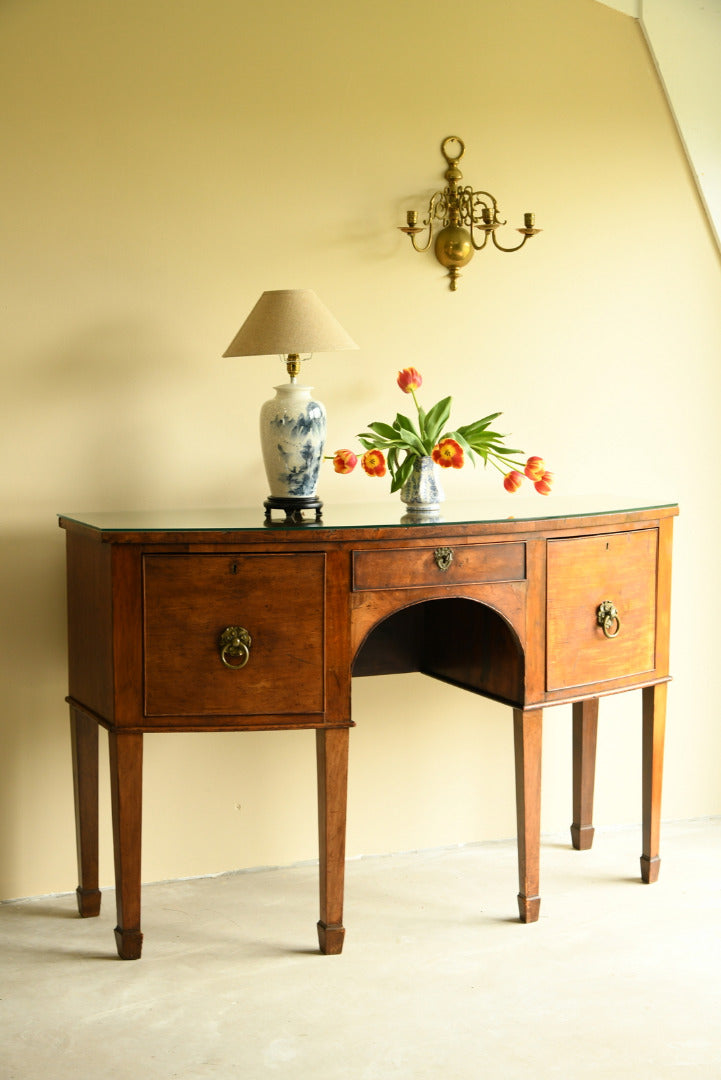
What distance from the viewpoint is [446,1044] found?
7.01 feet

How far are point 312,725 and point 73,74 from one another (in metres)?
1.54

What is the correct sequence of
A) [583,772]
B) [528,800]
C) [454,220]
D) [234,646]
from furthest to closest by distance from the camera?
[583,772], [454,220], [528,800], [234,646]

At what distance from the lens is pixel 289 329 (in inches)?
100

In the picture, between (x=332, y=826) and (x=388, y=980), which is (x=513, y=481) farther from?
(x=388, y=980)

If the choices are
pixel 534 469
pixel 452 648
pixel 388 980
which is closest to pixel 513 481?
pixel 534 469

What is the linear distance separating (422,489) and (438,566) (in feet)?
0.75

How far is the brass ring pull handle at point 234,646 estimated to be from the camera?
2.39 meters

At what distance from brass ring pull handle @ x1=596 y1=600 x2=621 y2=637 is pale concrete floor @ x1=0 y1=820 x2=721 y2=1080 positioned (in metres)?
0.64

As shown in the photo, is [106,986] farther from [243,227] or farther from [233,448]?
[243,227]

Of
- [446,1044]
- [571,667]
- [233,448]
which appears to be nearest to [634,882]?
[571,667]

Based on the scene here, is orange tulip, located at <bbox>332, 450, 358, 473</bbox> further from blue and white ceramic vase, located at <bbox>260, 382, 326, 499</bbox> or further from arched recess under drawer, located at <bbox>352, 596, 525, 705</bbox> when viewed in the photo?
arched recess under drawer, located at <bbox>352, 596, 525, 705</bbox>

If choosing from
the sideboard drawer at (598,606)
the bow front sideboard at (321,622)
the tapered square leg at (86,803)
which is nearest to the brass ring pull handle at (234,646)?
the bow front sideboard at (321,622)

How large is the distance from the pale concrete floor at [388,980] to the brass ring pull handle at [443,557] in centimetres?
81

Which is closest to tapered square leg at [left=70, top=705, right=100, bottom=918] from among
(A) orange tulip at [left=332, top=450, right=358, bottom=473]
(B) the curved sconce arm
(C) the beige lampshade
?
(A) orange tulip at [left=332, top=450, right=358, bottom=473]
